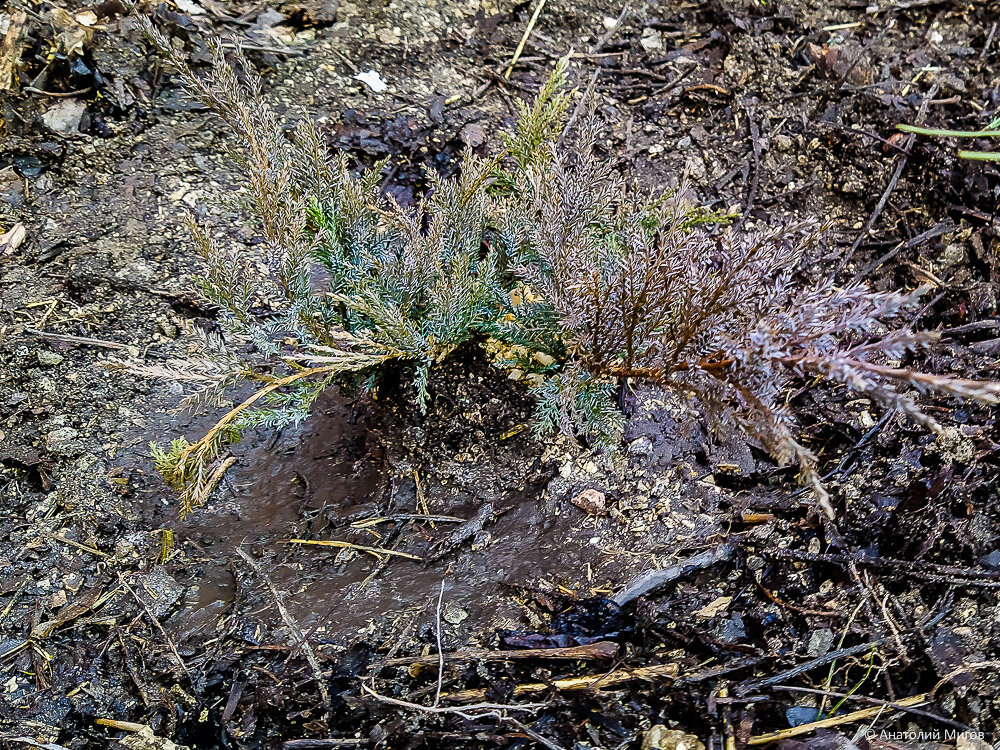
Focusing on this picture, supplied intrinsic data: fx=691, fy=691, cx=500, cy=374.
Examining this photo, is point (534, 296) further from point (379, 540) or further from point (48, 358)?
point (48, 358)

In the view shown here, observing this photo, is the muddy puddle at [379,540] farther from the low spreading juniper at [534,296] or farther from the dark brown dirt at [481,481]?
the low spreading juniper at [534,296]

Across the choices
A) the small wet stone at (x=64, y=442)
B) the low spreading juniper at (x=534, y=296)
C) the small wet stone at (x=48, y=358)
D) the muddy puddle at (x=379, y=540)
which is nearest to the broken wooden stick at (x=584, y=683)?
the muddy puddle at (x=379, y=540)

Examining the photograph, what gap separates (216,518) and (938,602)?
2.38 metres

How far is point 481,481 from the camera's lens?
8.11 feet

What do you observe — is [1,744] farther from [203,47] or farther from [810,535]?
[203,47]

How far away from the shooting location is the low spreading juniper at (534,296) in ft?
5.82

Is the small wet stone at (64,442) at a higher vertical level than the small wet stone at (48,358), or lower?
lower

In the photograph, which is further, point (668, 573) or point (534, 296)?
point (534, 296)

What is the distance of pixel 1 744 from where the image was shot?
6.29 feet

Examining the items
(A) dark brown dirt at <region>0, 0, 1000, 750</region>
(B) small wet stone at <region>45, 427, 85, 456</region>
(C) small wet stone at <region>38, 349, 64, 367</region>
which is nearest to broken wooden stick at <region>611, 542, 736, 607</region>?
(A) dark brown dirt at <region>0, 0, 1000, 750</region>

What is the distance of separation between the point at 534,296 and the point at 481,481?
725mm

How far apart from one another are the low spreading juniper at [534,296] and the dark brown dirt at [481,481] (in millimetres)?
262

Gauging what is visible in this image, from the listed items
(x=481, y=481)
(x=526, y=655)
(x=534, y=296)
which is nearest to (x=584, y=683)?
(x=526, y=655)

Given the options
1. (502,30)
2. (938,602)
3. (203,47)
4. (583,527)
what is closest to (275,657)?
(583,527)
